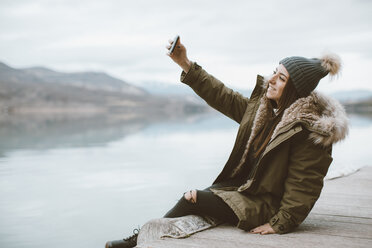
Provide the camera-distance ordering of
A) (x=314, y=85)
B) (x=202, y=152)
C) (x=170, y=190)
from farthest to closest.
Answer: (x=202, y=152) < (x=170, y=190) < (x=314, y=85)

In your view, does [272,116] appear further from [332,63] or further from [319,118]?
[332,63]

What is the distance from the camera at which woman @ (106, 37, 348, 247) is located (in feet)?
8.71

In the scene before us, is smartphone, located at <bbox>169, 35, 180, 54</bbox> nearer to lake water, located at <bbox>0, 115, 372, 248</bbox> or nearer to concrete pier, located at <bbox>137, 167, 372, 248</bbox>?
concrete pier, located at <bbox>137, 167, 372, 248</bbox>

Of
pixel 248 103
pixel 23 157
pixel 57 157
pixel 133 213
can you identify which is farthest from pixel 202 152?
pixel 248 103

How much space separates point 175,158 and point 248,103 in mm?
9517

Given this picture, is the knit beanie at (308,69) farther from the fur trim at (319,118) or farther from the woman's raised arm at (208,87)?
the woman's raised arm at (208,87)

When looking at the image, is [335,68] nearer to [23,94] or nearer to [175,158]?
[175,158]

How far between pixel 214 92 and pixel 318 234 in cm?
130

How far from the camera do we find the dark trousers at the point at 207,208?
293 cm

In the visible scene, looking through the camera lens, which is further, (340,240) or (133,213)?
(133,213)

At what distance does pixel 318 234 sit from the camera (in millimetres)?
2844

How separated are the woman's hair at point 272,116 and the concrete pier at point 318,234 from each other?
61 centimetres

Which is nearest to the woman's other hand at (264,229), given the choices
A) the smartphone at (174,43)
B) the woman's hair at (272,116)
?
the woman's hair at (272,116)

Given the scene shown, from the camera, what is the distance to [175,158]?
41.0 ft
